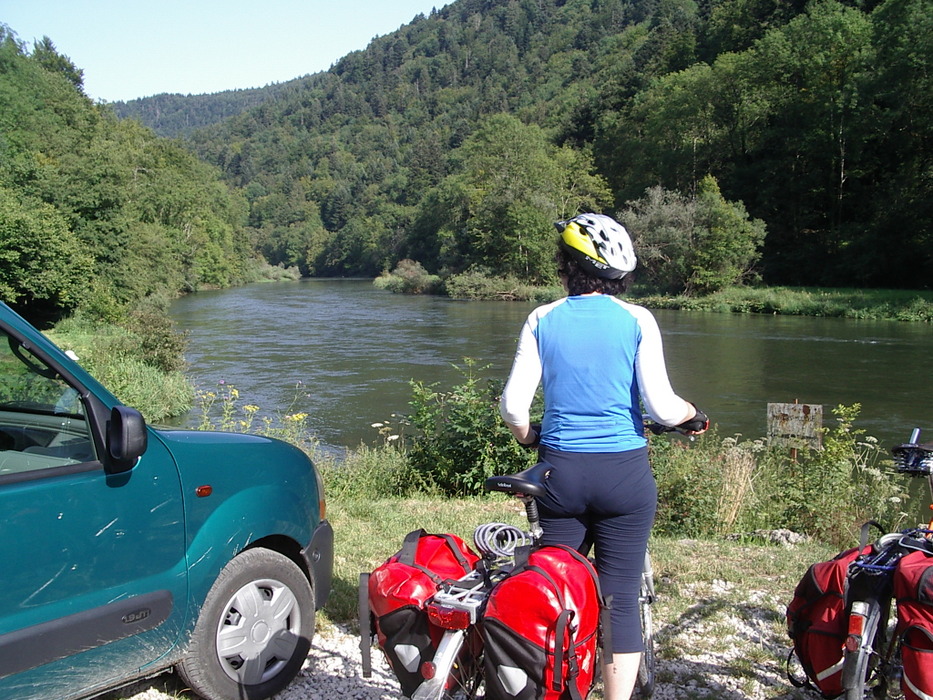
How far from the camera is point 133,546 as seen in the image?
117 inches

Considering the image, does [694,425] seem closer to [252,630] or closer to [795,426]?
[252,630]

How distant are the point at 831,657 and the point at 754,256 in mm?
48683

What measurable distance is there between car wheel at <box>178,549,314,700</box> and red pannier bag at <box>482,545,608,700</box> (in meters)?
1.33

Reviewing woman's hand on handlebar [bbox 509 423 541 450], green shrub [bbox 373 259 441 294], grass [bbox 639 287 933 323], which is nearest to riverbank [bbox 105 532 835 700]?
woman's hand on handlebar [bbox 509 423 541 450]

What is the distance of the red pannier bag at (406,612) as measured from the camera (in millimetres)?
2623

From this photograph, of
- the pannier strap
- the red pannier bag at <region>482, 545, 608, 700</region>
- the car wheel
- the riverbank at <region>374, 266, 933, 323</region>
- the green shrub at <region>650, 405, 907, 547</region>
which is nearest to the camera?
the red pannier bag at <region>482, 545, 608, 700</region>

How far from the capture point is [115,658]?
9.74 feet

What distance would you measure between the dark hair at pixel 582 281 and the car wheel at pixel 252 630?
1.74 meters

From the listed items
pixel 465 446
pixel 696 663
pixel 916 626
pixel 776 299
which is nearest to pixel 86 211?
pixel 776 299

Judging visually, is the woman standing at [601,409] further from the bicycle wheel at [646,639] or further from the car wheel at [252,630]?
the car wheel at [252,630]

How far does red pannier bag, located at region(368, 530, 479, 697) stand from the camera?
2.62m

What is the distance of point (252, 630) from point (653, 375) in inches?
77.9

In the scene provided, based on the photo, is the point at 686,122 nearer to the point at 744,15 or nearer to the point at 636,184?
the point at 636,184

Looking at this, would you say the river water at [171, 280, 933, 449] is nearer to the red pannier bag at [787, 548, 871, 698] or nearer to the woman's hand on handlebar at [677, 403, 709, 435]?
the woman's hand on handlebar at [677, 403, 709, 435]
